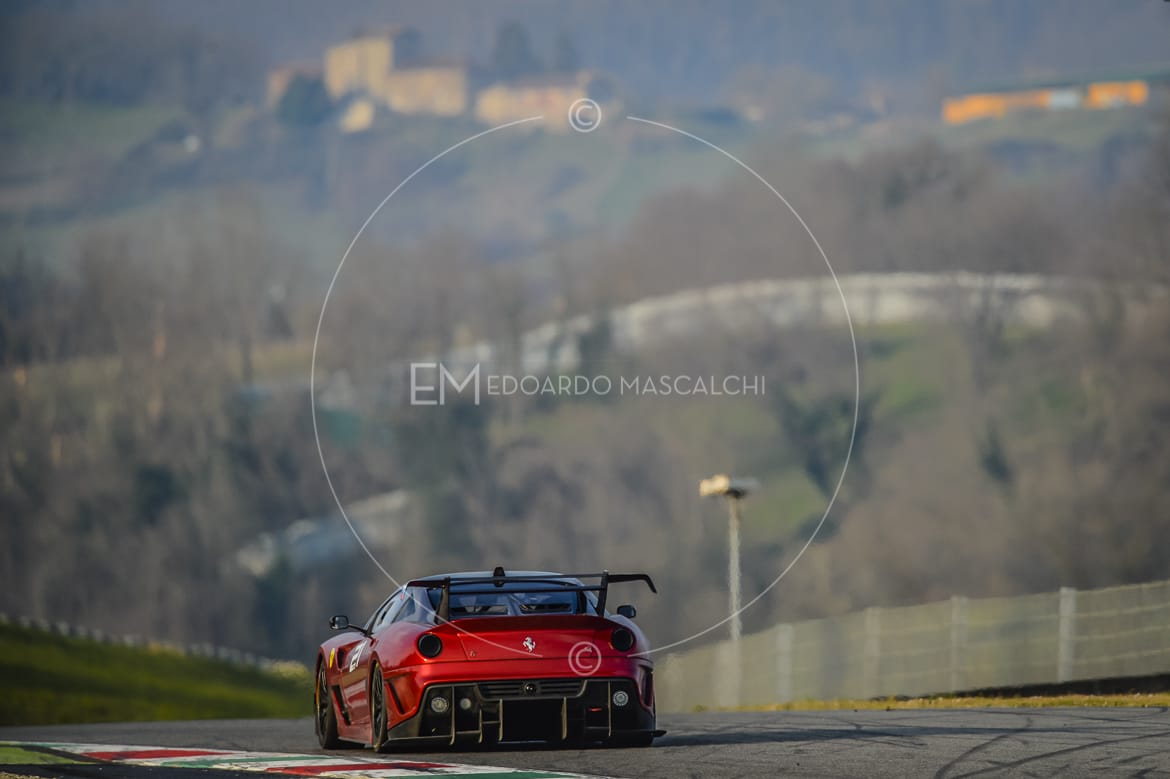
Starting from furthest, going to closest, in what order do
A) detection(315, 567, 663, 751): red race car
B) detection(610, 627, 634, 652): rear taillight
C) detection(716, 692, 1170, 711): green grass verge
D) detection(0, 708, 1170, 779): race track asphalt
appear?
detection(716, 692, 1170, 711): green grass verge
detection(610, 627, 634, 652): rear taillight
detection(315, 567, 663, 751): red race car
detection(0, 708, 1170, 779): race track asphalt

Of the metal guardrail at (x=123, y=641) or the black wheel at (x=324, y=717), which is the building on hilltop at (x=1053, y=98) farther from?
the black wheel at (x=324, y=717)

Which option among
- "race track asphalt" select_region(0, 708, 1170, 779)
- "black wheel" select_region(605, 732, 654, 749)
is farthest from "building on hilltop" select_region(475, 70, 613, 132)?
"black wheel" select_region(605, 732, 654, 749)

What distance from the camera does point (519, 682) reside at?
496 inches

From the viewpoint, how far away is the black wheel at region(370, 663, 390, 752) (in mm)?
12945

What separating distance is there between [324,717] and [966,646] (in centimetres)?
1176

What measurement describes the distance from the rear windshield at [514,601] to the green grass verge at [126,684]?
58158mm

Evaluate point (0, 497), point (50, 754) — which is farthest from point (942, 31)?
point (50, 754)

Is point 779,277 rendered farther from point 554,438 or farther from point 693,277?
point 554,438
